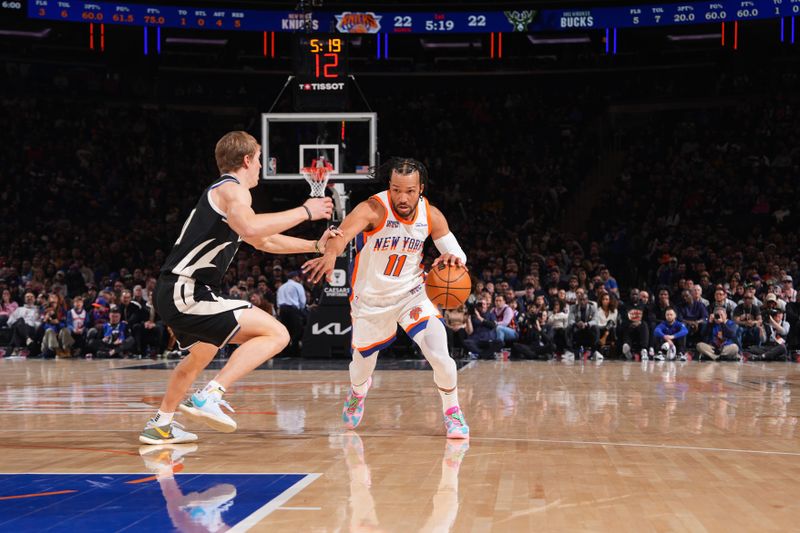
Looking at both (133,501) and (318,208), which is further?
(318,208)

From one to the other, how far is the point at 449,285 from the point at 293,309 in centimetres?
945

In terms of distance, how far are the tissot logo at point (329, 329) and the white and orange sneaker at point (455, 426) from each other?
8810mm

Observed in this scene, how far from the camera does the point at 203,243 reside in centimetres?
531

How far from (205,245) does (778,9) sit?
1979cm

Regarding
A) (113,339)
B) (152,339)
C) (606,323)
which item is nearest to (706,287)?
(606,323)

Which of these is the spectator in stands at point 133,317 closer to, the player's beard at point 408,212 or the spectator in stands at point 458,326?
the spectator in stands at point 458,326

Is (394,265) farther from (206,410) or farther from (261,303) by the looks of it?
(261,303)

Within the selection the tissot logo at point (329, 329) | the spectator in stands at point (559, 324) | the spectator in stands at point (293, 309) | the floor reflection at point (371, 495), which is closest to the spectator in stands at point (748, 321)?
the spectator in stands at point (559, 324)

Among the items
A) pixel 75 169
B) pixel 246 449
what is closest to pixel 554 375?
pixel 246 449

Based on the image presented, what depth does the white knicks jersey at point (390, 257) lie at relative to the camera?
6066 millimetres

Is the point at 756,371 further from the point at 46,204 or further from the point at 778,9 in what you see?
the point at 46,204

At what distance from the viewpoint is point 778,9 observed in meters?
21.5

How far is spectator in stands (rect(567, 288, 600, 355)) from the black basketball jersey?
1064cm

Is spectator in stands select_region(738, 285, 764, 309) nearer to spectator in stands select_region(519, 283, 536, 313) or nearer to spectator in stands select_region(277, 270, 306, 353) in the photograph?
spectator in stands select_region(519, 283, 536, 313)
